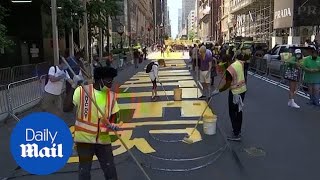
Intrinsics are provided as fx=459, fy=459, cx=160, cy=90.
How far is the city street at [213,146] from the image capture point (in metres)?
6.95

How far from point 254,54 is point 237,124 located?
21.6 meters

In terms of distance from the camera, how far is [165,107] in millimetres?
14000

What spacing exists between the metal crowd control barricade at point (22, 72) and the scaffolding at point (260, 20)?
32.4 m

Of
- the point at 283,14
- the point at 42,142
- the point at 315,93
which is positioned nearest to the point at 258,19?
the point at 283,14

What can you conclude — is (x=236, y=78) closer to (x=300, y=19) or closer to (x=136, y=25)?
(x=300, y=19)

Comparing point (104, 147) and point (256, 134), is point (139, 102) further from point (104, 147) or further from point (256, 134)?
point (104, 147)

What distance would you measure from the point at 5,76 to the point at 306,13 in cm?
2690

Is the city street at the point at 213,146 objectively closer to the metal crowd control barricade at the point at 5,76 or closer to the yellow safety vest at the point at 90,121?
the yellow safety vest at the point at 90,121

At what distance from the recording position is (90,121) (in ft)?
16.3

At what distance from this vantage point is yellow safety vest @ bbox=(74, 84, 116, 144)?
16.2ft

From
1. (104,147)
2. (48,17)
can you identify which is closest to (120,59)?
(48,17)

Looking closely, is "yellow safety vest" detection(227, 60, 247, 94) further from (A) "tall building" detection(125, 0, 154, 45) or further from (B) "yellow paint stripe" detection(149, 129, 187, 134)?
(A) "tall building" detection(125, 0, 154, 45)

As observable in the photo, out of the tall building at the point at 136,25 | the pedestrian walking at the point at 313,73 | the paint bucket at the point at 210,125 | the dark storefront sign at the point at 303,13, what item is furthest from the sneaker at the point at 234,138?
the tall building at the point at 136,25

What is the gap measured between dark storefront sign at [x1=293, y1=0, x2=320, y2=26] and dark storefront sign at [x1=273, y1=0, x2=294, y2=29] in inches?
17.3
